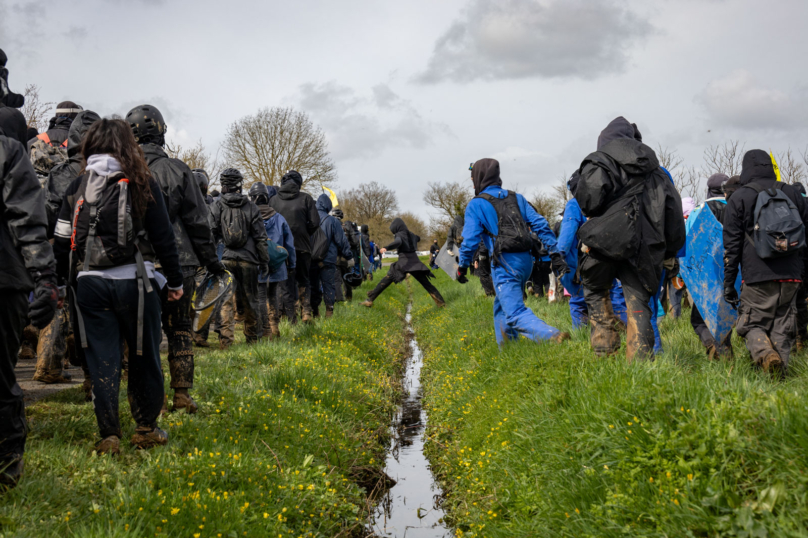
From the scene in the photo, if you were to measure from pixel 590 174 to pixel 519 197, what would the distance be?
176 centimetres

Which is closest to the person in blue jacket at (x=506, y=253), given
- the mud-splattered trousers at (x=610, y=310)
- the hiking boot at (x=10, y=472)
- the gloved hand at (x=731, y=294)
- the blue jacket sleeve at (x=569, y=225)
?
the blue jacket sleeve at (x=569, y=225)

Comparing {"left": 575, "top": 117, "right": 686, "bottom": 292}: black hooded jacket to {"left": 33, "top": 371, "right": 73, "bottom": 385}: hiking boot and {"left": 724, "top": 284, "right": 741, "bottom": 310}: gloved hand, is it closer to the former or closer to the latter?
{"left": 724, "top": 284, "right": 741, "bottom": 310}: gloved hand

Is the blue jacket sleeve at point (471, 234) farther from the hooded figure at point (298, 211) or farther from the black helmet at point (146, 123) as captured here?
the hooded figure at point (298, 211)

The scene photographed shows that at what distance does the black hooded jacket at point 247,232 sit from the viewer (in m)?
7.54

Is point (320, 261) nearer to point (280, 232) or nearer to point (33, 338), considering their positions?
point (280, 232)

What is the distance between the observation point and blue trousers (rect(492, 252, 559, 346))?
5.86 metres

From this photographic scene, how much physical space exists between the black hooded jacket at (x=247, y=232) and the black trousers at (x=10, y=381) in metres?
4.31

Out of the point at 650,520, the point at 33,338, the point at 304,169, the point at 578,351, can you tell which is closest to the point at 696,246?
the point at 578,351

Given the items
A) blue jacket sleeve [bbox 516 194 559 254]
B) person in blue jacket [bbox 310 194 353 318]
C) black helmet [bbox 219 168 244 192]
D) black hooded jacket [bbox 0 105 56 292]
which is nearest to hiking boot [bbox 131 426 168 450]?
black hooded jacket [bbox 0 105 56 292]

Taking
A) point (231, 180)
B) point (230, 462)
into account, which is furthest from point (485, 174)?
point (230, 462)

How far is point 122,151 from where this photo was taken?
384 cm

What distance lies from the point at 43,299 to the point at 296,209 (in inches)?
260

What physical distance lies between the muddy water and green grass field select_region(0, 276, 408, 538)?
0.16m

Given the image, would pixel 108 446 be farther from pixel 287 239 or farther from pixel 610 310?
pixel 287 239
